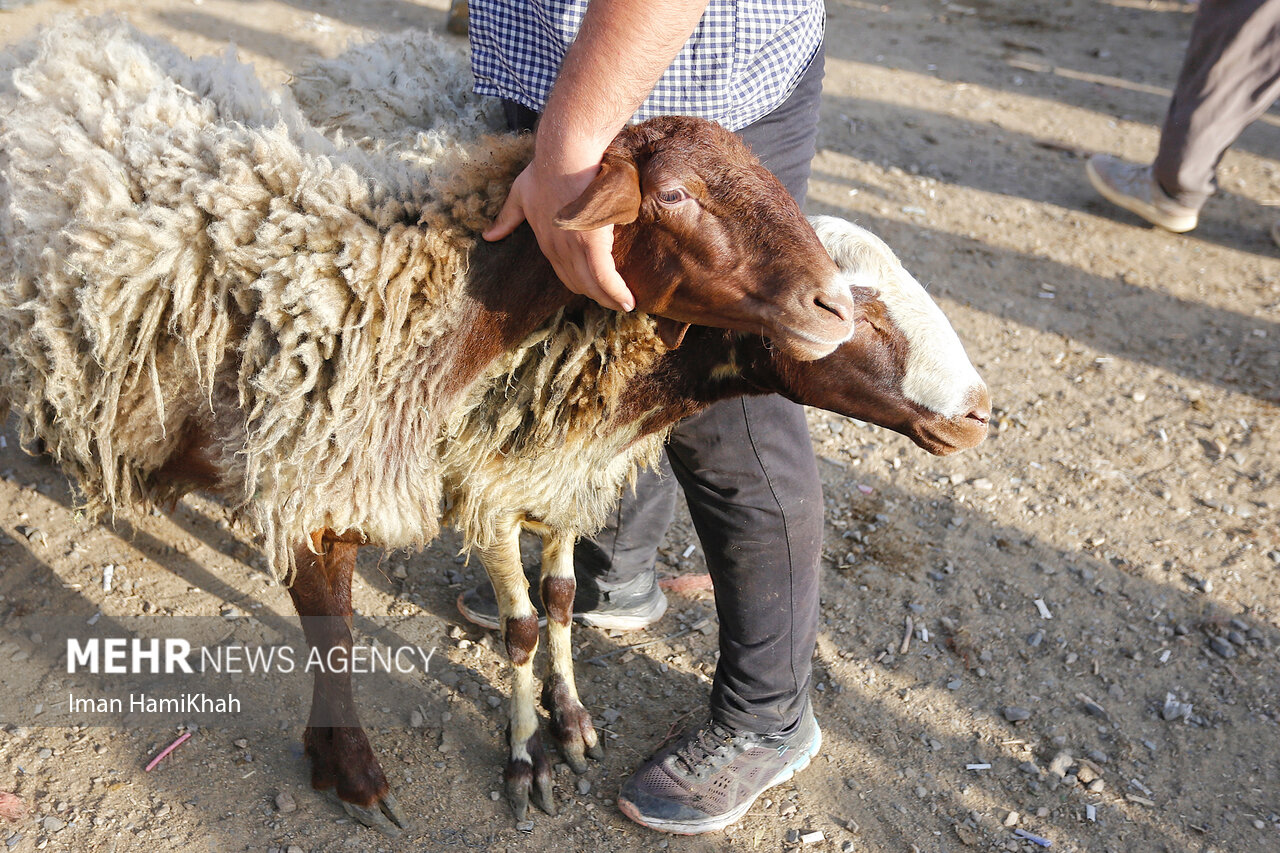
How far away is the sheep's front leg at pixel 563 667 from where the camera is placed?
9.02 ft

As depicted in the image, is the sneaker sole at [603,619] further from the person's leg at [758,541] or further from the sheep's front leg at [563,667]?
the person's leg at [758,541]

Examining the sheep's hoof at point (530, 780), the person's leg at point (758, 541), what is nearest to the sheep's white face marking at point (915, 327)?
the person's leg at point (758, 541)

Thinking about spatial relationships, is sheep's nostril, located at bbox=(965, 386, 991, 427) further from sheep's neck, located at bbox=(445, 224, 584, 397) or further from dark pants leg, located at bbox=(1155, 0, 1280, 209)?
dark pants leg, located at bbox=(1155, 0, 1280, 209)

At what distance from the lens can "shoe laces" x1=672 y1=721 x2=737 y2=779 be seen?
8.49ft

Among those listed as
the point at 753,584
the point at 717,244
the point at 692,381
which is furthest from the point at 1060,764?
the point at 717,244

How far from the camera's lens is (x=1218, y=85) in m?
5.34

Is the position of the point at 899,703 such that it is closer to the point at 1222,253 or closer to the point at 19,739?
the point at 19,739

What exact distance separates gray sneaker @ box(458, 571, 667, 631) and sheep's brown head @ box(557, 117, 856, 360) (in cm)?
161

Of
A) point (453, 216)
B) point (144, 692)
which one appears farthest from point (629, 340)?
point (144, 692)

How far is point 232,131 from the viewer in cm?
211

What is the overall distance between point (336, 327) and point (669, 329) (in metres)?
0.72

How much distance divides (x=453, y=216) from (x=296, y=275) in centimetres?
36

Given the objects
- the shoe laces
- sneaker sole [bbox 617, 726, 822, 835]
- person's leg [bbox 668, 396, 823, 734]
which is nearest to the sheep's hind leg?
sneaker sole [bbox 617, 726, 822, 835]

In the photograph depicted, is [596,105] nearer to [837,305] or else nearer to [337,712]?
[837,305]
